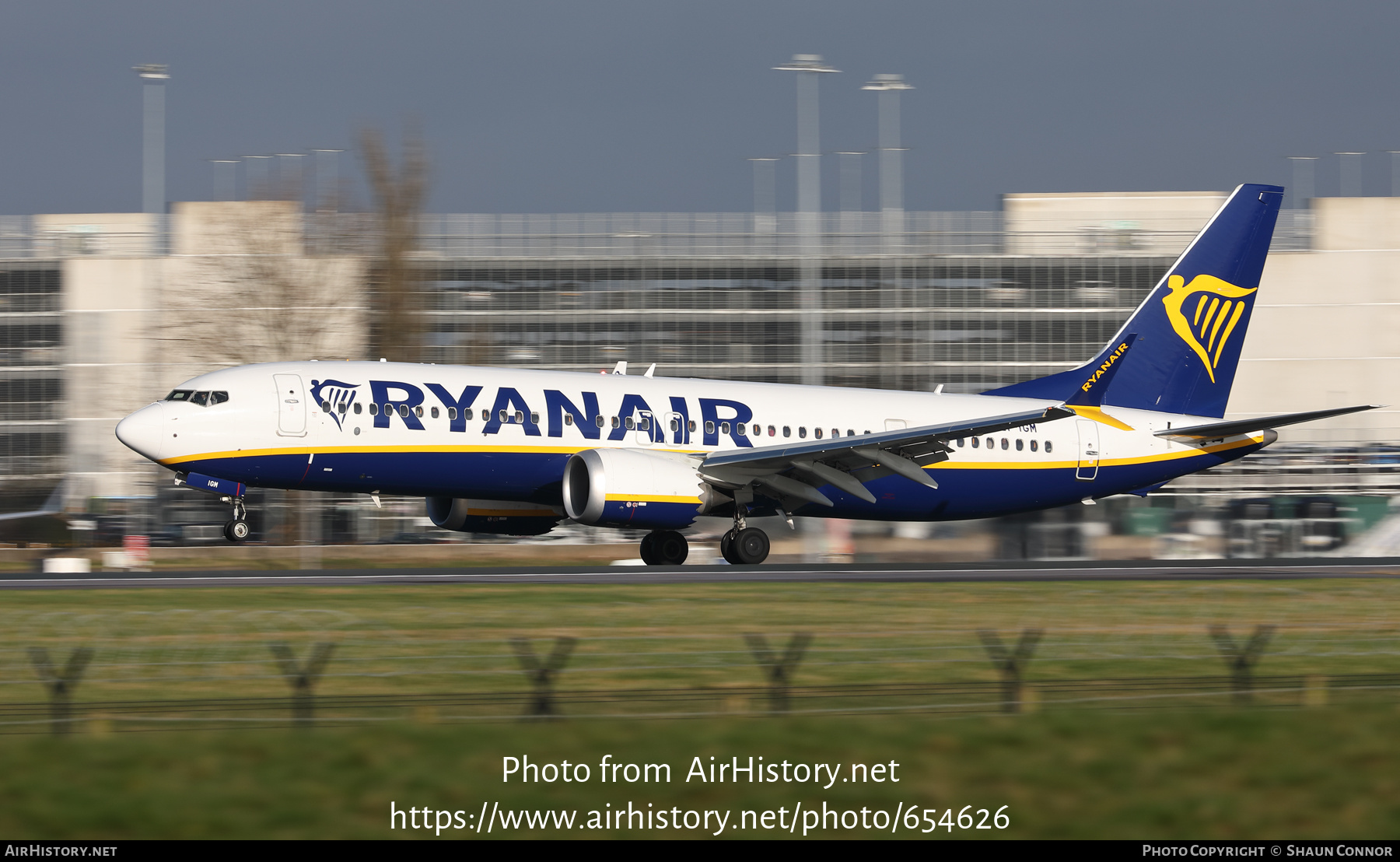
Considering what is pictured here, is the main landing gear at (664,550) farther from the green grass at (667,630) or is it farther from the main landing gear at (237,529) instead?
the main landing gear at (237,529)

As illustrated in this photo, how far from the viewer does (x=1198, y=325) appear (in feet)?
135

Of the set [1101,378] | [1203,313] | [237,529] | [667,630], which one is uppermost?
[1203,313]

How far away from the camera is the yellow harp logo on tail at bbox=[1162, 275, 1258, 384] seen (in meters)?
41.2

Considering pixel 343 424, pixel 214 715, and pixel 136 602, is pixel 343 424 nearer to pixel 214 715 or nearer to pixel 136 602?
pixel 136 602

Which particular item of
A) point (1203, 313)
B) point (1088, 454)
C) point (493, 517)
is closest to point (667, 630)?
point (493, 517)

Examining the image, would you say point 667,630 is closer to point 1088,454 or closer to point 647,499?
point 647,499

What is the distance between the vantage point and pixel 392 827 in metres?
12.8

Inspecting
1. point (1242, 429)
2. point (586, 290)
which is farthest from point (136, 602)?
point (586, 290)

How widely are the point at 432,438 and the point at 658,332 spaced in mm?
70382

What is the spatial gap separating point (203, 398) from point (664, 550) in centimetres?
1116

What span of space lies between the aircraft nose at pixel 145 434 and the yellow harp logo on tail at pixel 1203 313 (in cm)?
2573

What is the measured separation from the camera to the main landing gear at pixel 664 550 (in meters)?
36.8

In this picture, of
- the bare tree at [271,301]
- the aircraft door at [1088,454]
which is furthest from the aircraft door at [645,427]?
the bare tree at [271,301]

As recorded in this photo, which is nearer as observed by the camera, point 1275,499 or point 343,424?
point 343,424
